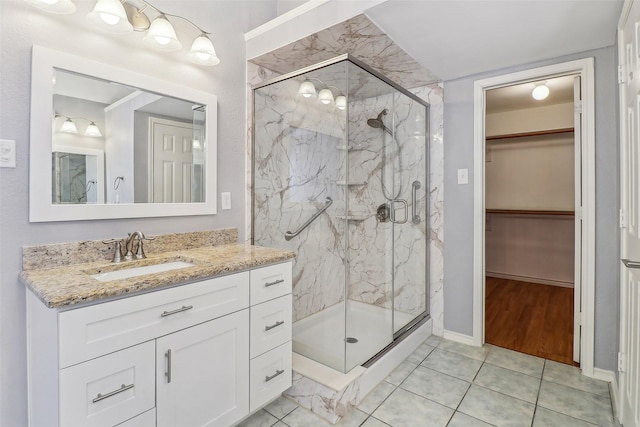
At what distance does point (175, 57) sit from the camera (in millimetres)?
1908

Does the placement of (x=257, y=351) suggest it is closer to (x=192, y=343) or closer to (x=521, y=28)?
(x=192, y=343)

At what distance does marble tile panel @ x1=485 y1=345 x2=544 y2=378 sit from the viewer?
2.24m

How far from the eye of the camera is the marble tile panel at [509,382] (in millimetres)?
1980

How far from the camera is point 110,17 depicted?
1.50 metres

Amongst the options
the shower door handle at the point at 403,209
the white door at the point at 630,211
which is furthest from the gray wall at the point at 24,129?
the white door at the point at 630,211

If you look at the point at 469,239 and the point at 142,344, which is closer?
the point at 142,344

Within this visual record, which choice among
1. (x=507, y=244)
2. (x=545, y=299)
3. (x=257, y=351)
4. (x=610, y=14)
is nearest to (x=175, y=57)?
(x=257, y=351)

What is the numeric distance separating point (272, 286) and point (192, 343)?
0.48 metres

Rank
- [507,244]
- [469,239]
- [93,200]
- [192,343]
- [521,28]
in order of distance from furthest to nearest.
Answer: [507,244]
[469,239]
[521,28]
[93,200]
[192,343]

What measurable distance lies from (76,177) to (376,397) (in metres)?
1.99

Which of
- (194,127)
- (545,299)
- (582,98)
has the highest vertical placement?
(582,98)

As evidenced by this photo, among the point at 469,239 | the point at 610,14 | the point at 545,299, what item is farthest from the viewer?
the point at 545,299

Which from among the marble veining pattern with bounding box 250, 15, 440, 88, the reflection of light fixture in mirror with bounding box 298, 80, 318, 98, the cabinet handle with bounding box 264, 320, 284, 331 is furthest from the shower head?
the cabinet handle with bounding box 264, 320, 284, 331

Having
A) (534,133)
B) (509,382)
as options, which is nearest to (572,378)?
(509,382)
